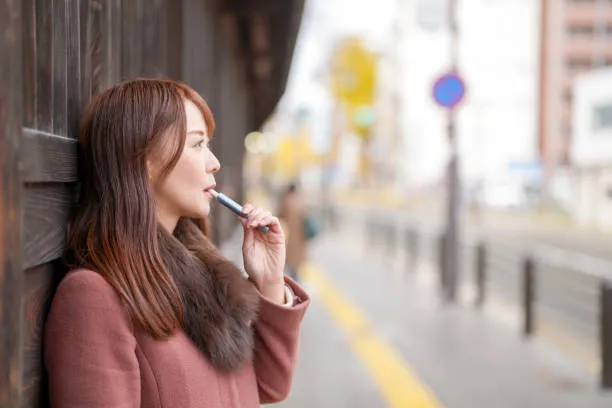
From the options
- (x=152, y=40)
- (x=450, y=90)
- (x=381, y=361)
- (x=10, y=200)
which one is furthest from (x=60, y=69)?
(x=450, y=90)

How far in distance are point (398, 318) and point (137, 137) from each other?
917 cm

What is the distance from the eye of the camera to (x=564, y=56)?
72.0 metres

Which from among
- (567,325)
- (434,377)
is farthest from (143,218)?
(567,325)

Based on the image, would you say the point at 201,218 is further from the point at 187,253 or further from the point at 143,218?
the point at 143,218

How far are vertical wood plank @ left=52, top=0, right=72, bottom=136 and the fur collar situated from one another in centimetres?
41

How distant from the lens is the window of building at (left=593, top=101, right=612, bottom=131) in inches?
1583

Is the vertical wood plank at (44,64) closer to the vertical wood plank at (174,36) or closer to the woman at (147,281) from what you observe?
the woman at (147,281)

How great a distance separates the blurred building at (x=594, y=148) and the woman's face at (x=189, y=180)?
134 ft

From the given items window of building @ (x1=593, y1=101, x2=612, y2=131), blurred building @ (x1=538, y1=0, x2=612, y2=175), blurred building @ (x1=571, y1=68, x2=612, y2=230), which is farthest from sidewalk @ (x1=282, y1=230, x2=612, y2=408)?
blurred building @ (x1=538, y1=0, x2=612, y2=175)

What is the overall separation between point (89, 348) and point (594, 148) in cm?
4268

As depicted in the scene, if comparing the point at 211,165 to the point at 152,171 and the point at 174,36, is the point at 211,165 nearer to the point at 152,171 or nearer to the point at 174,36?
the point at 152,171

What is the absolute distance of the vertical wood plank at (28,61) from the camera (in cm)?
152

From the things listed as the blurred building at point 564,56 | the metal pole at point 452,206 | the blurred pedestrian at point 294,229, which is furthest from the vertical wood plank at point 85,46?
the blurred building at point 564,56

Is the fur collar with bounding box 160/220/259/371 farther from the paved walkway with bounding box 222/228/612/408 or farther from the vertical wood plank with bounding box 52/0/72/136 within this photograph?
the paved walkway with bounding box 222/228/612/408
